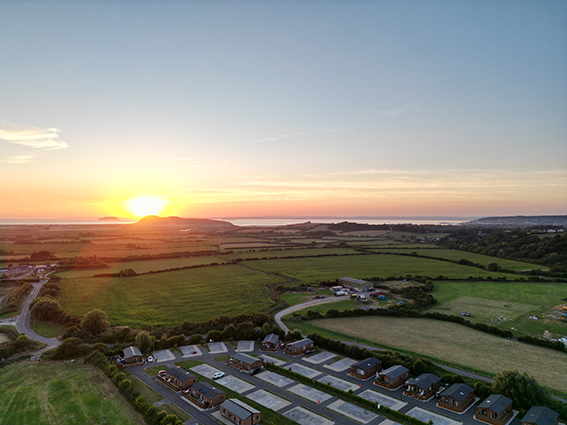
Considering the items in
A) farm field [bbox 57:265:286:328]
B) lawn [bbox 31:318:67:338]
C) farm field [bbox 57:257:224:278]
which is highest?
farm field [bbox 57:257:224:278]

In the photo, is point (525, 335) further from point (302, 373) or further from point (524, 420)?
point (302, 373)

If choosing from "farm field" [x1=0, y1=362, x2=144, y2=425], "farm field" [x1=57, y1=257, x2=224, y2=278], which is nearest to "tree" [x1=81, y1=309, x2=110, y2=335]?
"farm field" [x1=0, y1=362, x2=144, y2=425]

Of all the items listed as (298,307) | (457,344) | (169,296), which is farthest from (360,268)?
(169,296)

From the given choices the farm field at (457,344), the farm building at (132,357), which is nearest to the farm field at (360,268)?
the farm field at (457,344)

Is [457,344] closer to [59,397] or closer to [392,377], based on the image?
[392,377]

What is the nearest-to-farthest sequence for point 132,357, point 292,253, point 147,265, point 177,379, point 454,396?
1. point 454,396
2. point 177,379
3. point 132,357
4. point 147,265
5. point 292,253

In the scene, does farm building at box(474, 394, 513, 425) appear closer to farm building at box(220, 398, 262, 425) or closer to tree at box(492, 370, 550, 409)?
tree at box(492, 370, 550, 409)

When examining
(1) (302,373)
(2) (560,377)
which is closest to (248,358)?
(1) (302,373)
